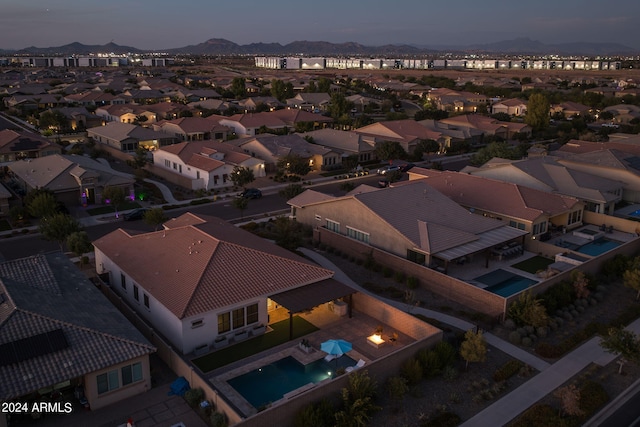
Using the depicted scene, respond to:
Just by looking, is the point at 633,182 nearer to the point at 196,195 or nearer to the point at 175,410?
the point at 196,195

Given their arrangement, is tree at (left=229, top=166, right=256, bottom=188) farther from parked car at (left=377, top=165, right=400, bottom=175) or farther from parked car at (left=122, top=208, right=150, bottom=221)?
parked car at (left=377, top=165, right=400, bottom=175)

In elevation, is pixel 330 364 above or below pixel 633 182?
below

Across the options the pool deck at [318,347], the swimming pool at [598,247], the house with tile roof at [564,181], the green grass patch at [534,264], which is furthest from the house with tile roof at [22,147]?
the swimming pool at [598,247]

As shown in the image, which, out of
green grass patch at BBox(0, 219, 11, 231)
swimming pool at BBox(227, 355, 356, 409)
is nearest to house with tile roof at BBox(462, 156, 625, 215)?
swimming pool at BBox(227, 355, 356, 409)

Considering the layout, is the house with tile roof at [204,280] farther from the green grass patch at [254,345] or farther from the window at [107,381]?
the window at [107,381]

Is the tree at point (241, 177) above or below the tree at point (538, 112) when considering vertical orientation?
below

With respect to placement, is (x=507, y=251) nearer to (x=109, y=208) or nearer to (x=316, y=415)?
(x=316, y=415)

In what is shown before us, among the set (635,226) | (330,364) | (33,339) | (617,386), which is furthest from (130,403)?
(635,226)
